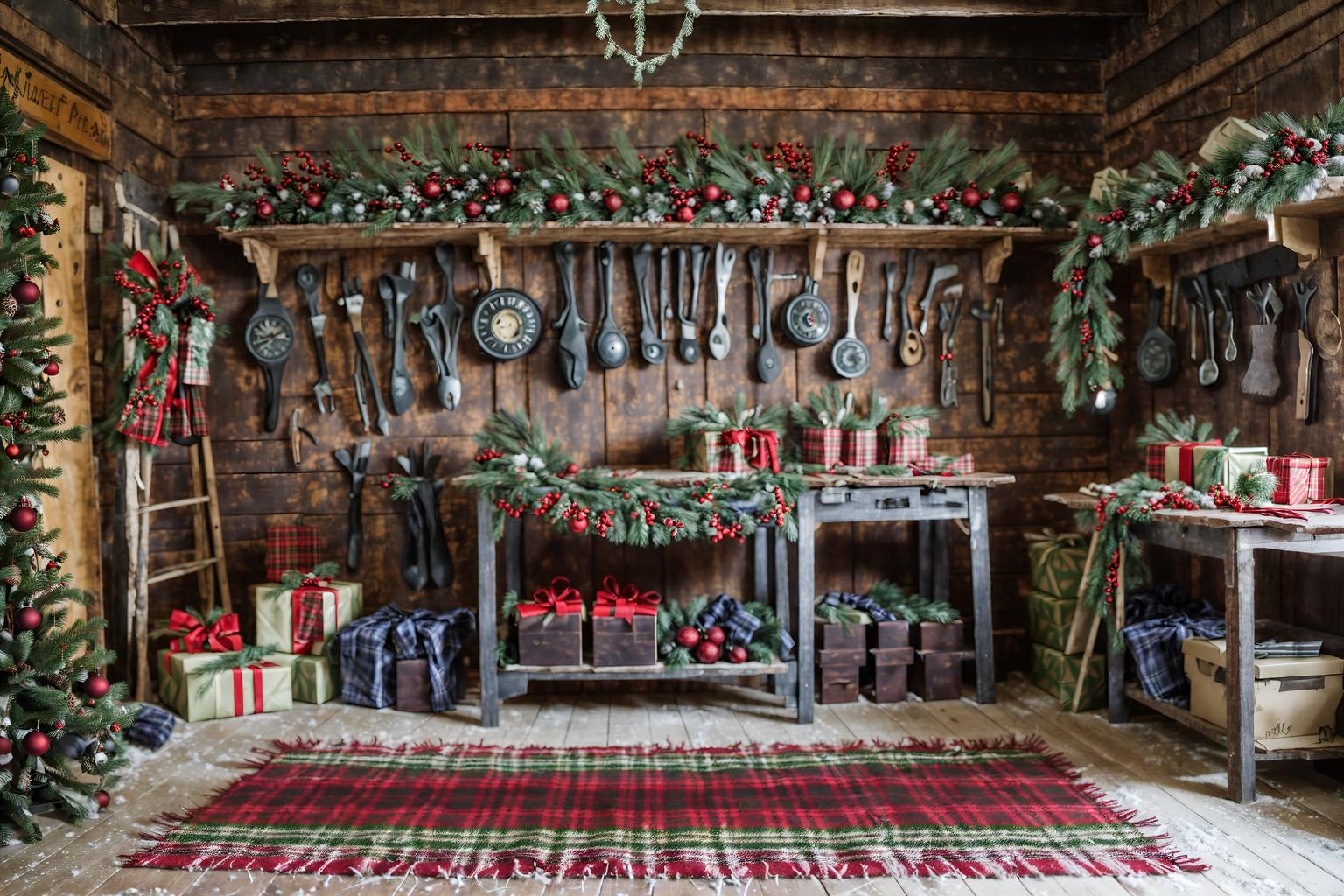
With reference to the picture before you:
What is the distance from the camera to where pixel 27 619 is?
2.53 m

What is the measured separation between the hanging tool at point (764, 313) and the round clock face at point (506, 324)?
946 millimetres

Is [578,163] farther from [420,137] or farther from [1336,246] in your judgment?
[1336,246]

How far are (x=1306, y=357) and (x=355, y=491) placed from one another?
3606 millimetres

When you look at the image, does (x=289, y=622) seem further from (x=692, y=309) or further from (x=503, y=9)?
(x=503, y=9)

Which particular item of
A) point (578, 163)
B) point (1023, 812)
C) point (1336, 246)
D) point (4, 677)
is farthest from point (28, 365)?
point (1336, 246)

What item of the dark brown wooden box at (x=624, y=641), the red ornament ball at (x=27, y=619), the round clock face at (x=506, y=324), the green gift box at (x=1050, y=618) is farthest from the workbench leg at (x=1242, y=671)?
the red ornament ball at (x=27, y=619)

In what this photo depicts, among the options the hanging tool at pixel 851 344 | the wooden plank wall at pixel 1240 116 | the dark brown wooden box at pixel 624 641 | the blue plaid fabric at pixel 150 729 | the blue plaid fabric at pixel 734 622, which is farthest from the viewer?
the hanging tool at pixel 851 344

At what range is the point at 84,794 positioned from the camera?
2594 millimetres

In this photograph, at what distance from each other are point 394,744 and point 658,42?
10.1ft

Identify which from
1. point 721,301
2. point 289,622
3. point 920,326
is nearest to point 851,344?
point 920,326

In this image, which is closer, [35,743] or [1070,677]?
[35,743]

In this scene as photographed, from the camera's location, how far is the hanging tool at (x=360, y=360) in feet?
12.9

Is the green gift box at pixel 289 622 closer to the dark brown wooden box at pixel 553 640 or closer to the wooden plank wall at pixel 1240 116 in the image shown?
the dark brown wooden box at pixel 553 640

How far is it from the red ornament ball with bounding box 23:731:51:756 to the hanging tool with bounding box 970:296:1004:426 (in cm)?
360
